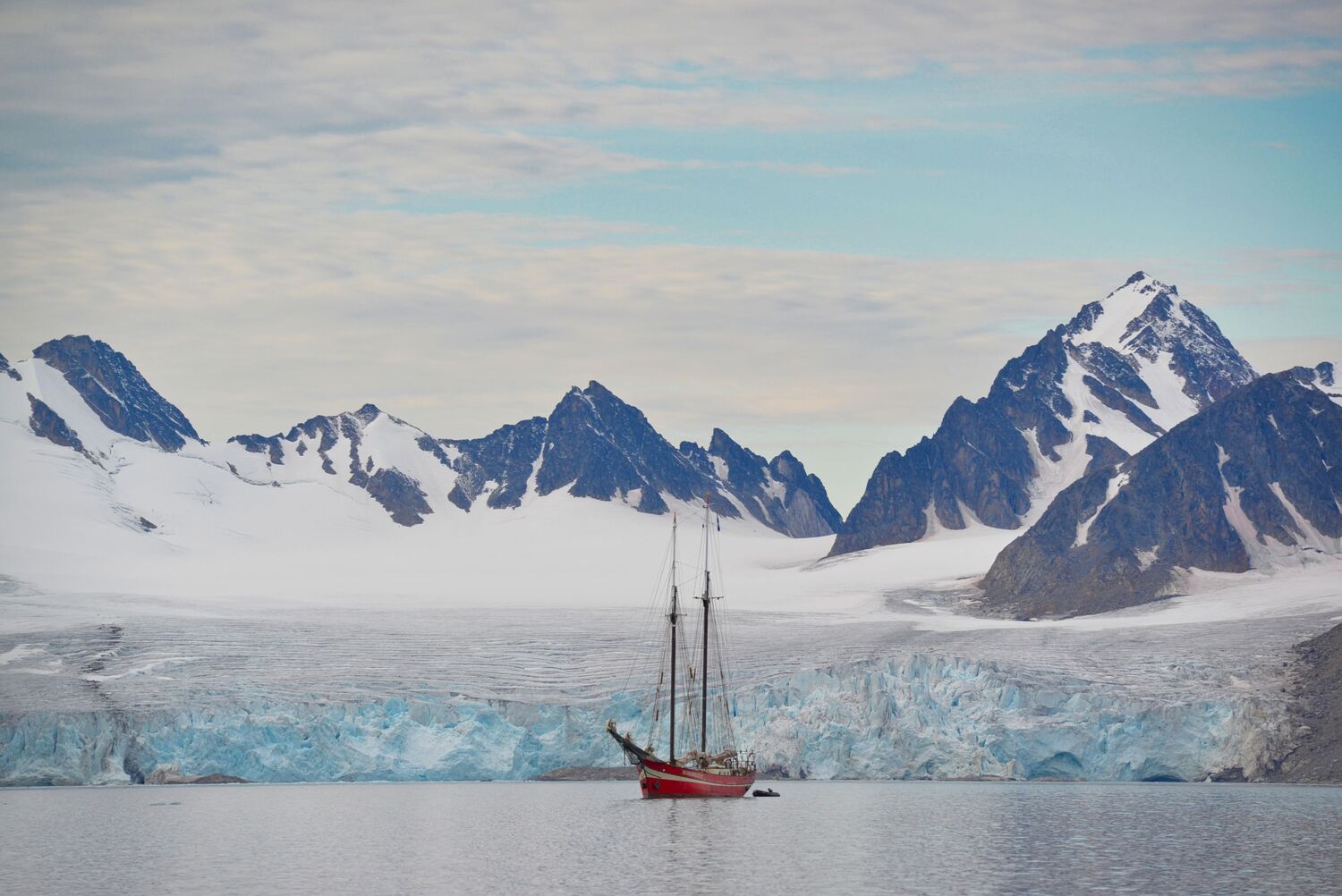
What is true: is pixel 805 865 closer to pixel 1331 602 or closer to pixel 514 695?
pixel 514 695

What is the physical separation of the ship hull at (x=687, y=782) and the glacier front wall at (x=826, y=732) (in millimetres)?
11176

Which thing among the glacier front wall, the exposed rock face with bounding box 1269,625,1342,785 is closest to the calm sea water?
the glacier front wall

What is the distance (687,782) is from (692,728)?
400 inches

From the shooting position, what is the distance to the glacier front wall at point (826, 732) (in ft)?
344

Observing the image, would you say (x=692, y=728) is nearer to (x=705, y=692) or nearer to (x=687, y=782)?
(x=705, y=692)

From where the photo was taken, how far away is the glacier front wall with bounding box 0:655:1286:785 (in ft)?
344

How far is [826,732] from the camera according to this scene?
10762cm

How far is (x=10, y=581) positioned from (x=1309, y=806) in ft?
361

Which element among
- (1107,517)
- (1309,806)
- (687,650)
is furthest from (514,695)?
(1107,517)

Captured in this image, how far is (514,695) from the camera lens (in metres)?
110

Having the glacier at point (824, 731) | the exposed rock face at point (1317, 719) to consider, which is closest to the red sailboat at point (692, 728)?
the glacier at point (824, 731)

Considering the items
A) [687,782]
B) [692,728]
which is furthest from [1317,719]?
[687,782]

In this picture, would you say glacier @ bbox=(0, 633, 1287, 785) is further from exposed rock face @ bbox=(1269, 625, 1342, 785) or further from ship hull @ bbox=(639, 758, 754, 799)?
ship hull @ bbox=(639, 758, 754, 799)

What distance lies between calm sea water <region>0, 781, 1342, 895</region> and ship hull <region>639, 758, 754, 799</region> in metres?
1.81
